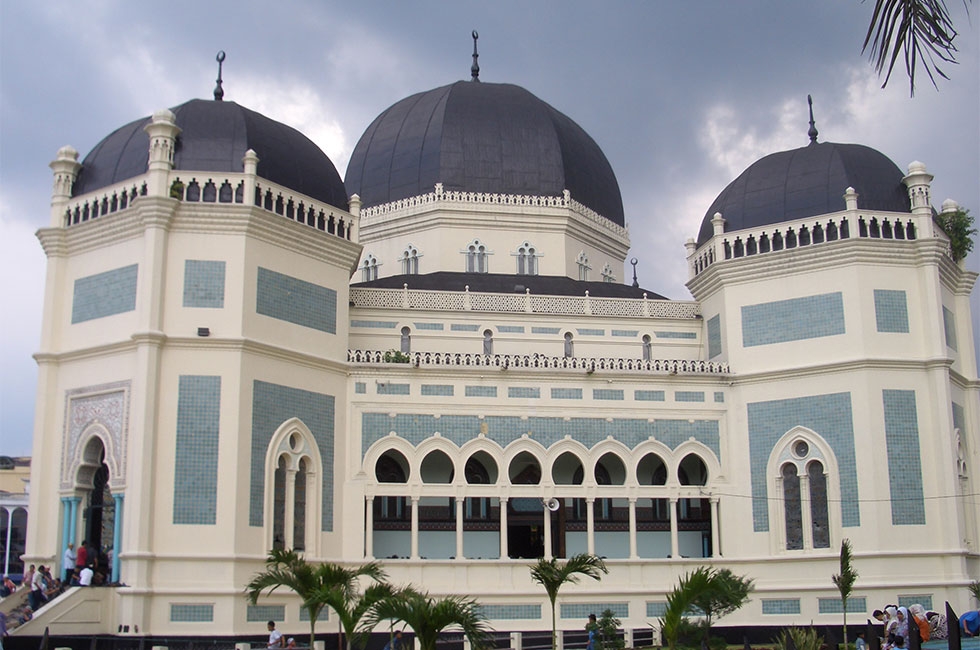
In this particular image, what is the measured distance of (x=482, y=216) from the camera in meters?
33.1

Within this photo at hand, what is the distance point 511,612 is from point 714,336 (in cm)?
952

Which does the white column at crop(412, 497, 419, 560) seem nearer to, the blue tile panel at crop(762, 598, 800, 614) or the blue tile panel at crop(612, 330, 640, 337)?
the blue tile panel at crop(612, 330, 640, 337)

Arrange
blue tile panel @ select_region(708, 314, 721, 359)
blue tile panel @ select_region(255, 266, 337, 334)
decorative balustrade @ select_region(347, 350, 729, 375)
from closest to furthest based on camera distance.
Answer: blue tile panel @ select_region(255, 266, 337, 334), decorative balustrade @ select_region(347, 350, 729, 375), blue tile panel @ select_region(708, 314, 721, 359)

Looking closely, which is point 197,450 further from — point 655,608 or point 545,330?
point 655,608

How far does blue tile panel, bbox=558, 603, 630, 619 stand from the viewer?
84.8 feet

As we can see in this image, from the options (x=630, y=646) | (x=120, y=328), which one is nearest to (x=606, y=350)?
(x=630, y=646)

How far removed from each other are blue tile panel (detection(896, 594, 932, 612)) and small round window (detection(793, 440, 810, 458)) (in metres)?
4.02

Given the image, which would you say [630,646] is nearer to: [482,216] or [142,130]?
[482,216]

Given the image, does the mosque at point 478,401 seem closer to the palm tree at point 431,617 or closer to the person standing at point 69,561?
the person standing at point 69,561

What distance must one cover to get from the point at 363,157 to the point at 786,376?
15.9 metres

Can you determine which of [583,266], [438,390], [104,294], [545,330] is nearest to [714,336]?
[545,330]

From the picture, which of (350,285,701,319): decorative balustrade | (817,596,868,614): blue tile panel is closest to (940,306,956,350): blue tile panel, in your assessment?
(350,285,701,319): decorative balustrade

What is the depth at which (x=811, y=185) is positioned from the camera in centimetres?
2841

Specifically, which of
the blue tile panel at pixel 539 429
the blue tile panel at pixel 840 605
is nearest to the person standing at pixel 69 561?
the blue tile panel at pixel 539 429
